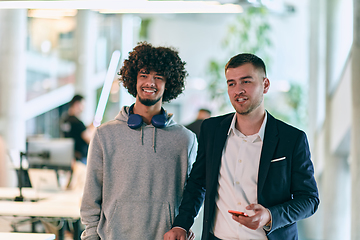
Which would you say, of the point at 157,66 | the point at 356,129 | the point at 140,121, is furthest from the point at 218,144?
the point at 356,129

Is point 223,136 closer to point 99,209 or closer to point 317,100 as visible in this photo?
point 99,209

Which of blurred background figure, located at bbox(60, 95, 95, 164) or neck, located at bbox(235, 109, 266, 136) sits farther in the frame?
blurred background figure, located at bbox(60, 95, 95, 164)

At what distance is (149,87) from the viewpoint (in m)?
1.95

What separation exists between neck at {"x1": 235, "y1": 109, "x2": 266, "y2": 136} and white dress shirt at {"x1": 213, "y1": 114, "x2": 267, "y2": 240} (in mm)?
24

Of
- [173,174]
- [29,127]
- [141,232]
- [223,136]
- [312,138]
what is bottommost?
[29,127]

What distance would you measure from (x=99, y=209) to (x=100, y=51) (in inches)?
430

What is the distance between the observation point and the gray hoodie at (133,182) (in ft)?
6.23

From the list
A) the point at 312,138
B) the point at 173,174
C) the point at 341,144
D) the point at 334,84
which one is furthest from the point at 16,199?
the point at 312,138

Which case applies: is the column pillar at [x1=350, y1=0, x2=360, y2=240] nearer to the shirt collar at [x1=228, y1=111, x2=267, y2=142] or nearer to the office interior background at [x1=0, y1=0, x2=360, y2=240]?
the office interior background at [x1=0, y1=0, x2=360, y2=240]

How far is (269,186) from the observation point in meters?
1.68

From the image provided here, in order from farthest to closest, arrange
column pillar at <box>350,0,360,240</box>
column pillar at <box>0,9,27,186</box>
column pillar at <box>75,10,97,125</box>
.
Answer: column pillar at <box>75,10,97,125</box> → column pillar at <box>0,9,27,186</box> → column pillar at <box>350,0,360,240</box>

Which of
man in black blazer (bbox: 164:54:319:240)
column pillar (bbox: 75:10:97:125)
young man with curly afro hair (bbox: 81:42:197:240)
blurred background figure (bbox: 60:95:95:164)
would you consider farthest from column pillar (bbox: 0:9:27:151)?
man in black blazer (bbox: 164:54:319:240)

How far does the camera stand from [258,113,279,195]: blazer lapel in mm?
1678

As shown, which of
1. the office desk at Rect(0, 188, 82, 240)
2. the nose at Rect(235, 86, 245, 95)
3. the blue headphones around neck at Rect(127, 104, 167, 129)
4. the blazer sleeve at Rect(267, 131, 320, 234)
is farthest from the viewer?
the office desk at Rect(0, 188, 82, 240)
